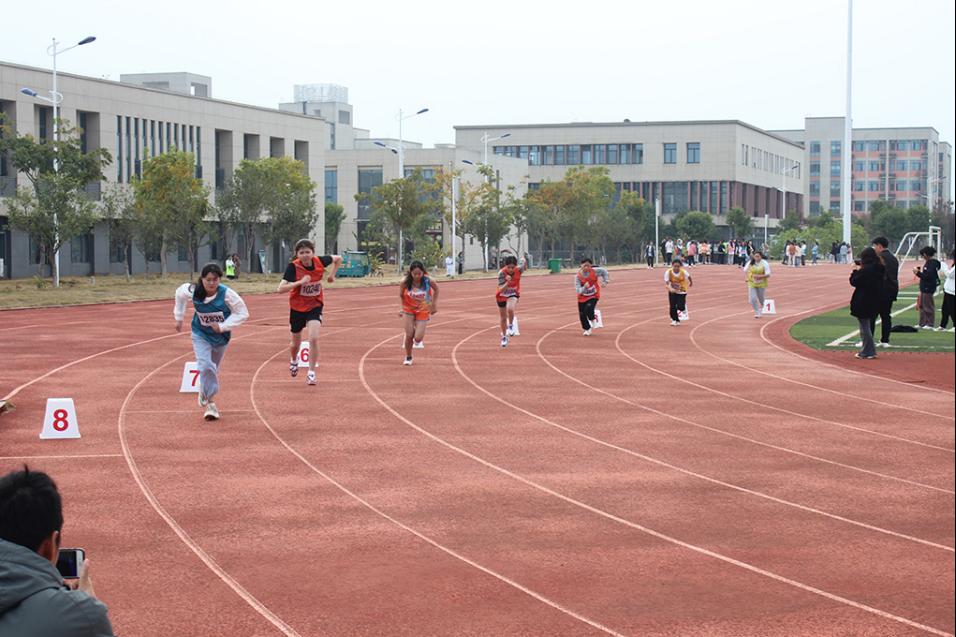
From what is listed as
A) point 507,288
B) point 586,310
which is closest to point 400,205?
point 586,310

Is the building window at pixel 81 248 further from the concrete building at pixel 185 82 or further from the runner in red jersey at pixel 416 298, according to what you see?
the runner in red jersey at pixel 416 298

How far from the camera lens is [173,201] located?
51.8 m

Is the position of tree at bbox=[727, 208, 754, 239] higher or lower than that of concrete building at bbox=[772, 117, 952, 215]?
lower

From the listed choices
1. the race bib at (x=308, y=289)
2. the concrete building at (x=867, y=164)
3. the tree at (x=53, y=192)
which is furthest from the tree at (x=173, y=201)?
the concrete building at (x=867, y=164)

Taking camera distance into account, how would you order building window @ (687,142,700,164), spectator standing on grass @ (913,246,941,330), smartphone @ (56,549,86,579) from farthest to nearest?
building window @ (687,142,700,164), spectator standing on grass @ (913,246,941,330), smartphone @ (56,549,86,579)

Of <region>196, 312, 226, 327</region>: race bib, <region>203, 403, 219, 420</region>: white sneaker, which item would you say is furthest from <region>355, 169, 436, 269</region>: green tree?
<region>196, 312, 226, 327</region>: race bib

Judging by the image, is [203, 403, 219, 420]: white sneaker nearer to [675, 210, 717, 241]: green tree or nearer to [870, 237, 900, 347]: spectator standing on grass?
Answer: [870, 237, 900, 347]: spectator standing on grass

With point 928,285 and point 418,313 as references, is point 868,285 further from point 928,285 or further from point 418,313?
point 928,285

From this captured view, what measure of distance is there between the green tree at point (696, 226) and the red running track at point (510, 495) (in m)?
82.9

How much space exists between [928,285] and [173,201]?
112ft

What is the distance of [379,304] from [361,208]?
57.0 m

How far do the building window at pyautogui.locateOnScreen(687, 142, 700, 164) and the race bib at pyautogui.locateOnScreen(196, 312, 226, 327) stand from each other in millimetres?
103603

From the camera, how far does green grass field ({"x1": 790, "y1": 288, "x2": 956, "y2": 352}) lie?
2214cm

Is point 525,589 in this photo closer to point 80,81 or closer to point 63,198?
point 63,198
